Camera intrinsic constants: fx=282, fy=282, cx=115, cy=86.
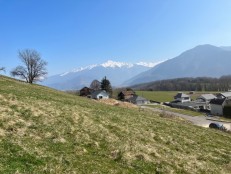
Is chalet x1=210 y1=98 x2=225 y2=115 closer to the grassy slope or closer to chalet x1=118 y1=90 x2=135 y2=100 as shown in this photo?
chalet x1=118 y1=90 x2=135 y2=100

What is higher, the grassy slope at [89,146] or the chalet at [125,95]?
the chalet at [125,95]

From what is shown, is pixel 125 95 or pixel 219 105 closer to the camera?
pixel 219 105

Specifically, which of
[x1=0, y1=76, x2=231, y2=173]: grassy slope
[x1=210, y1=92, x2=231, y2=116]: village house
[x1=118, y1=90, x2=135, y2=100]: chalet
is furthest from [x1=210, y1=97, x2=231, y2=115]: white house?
[x1=0, y1=76, x2=231, y2=173]: grassy slope

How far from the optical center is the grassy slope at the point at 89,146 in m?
15.3

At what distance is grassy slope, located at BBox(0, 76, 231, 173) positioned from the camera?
15.3 m

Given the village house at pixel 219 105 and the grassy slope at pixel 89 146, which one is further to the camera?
the village house at pixel 219 105

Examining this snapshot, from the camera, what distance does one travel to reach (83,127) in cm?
2331

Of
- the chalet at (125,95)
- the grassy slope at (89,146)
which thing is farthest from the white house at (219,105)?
the grassy slope at (89,146)

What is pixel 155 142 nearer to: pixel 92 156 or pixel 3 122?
pixel 92 156

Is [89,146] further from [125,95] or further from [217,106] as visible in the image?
[125,95]

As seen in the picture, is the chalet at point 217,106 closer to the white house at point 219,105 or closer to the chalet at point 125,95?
the white house at point 219,105

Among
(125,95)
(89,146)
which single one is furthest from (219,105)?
(89,146)

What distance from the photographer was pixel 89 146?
19.3m

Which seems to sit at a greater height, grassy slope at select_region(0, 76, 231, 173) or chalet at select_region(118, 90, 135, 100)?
chalet at select_region(118, 90, 135, 100)
